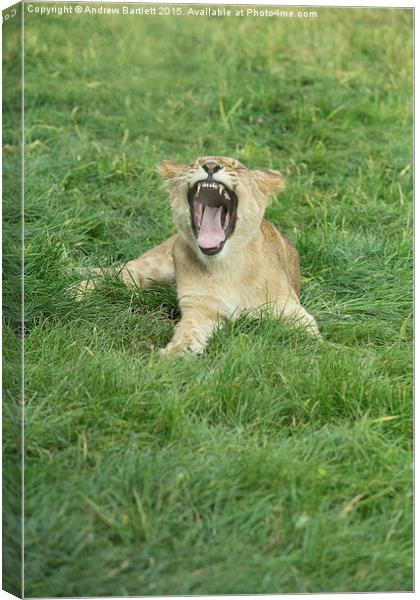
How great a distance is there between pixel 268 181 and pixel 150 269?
0.76m

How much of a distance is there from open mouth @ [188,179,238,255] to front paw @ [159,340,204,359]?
0.43 metres

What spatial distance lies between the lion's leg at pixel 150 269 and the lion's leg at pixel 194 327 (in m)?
0.39

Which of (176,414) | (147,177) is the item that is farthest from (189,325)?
(147,177)

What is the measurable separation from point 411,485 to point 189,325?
134 cm

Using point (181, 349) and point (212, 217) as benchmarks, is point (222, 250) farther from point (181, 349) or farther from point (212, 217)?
point (181, 349)

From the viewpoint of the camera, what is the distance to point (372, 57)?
763 cm

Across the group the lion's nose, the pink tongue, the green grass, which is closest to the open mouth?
the pink tongue

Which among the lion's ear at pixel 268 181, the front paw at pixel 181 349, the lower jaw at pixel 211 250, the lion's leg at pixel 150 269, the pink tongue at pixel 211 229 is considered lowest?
the front paw at pixel 181 349

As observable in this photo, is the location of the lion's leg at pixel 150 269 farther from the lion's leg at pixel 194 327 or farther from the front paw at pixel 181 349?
the front paw at pixel 181 349

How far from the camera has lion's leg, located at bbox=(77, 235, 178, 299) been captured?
5406 mm

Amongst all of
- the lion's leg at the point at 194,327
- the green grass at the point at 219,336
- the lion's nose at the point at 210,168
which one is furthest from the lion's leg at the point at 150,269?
the lion's nose at the point at 210,168

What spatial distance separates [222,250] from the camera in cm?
496

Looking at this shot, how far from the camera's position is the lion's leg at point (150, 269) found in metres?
5.41

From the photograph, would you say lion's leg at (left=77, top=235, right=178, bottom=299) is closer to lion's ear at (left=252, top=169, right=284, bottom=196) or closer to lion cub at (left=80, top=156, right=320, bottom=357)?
lion cub at (left=80, top=156, right=320, bottom=357)
